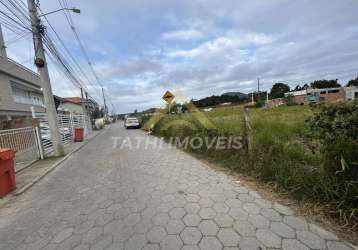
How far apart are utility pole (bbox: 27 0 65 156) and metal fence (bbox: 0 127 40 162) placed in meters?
0.70

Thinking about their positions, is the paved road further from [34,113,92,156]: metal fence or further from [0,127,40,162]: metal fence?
[34,113,92,156]: metal fence

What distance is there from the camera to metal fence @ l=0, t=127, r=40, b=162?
673 centimetres

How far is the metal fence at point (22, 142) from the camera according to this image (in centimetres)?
673

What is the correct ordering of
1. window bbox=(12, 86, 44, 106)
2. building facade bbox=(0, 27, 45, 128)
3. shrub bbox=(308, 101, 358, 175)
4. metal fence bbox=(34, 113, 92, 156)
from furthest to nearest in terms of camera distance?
window bbox=(12, 86, 44, 106) < building facade bbox=(0, 27, 45, 128) < metal fence bbox=(34, 113, 92, 156) < shrub bbox=(308, 101, 358, 175)

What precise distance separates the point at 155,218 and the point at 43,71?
8276mm

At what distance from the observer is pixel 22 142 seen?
7.55 meters

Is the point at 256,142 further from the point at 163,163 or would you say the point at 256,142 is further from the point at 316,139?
the point at 163,163

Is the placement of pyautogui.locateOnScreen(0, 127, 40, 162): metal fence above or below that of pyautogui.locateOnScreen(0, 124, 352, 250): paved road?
above

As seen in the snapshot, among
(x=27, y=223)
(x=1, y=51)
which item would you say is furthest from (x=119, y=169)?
(x=1, y=51)

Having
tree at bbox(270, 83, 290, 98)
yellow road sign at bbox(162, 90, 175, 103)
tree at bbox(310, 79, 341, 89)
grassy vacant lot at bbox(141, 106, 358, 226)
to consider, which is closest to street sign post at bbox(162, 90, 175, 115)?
yellow road sign at bbox(162, 90, 175, 103)

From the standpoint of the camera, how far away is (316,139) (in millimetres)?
3557

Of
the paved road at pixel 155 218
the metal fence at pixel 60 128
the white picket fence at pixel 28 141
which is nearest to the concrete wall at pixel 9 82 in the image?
the metal fence at pixel 60 128

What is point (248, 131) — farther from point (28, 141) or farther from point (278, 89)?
point (278, 89)

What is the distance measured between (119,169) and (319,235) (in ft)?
16.2
